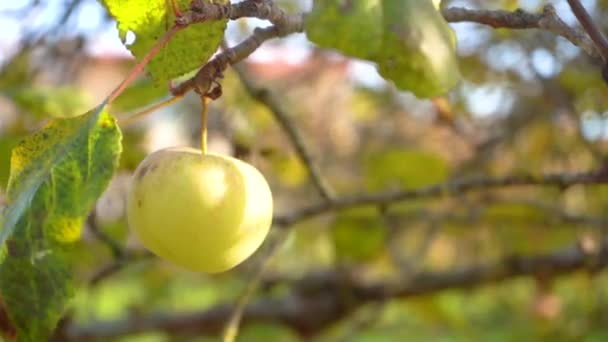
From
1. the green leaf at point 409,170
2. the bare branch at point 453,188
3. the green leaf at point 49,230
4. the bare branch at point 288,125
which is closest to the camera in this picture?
the green leaf at point 49,230

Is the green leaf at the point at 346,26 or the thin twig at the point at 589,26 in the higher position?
the green leaf at the point at 346,26

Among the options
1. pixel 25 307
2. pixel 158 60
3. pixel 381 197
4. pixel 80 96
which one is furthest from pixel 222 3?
pixel 80 96

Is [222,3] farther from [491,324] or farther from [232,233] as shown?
[491,324]

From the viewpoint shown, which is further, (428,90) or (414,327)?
(414,327)

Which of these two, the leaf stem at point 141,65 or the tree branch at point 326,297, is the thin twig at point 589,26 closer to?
the leaf stem at point 141,65

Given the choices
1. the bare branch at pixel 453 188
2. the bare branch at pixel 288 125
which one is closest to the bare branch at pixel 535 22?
the bare branch at pixel 453 188
